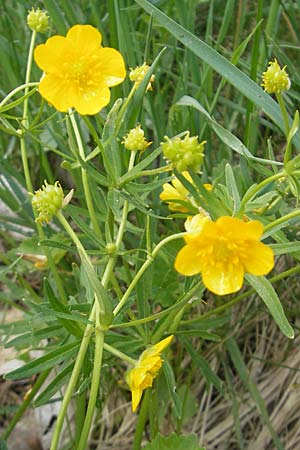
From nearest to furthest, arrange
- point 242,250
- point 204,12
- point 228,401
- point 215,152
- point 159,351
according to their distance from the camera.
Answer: point 242,250, point 159,351, point 228,401, point 215,152, point 204,12

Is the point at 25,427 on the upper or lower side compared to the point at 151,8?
lower

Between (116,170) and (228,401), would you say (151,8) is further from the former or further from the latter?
(228,401)

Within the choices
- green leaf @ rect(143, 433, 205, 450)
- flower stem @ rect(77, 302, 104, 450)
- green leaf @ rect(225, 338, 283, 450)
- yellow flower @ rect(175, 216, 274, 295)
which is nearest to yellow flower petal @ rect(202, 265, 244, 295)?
yellow flower @ rect(175, 216, 274, 295)

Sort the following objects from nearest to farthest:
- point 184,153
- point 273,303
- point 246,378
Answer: point 184,153, point 273,303, point 246,378

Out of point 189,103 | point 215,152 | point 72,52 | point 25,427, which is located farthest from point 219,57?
point 25,427

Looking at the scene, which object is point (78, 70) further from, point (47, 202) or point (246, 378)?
point (246, 378)

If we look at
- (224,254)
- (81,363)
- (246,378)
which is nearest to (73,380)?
(81,363)
